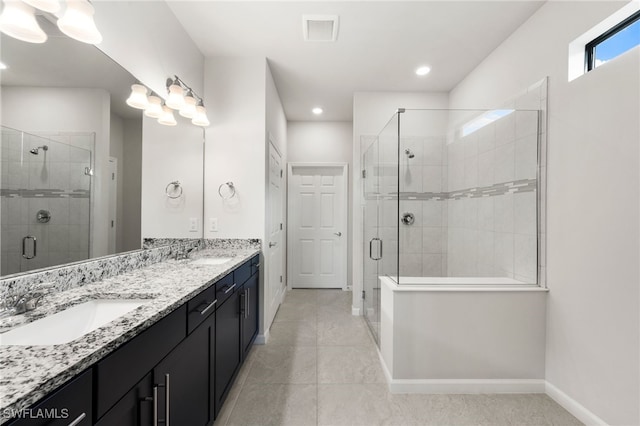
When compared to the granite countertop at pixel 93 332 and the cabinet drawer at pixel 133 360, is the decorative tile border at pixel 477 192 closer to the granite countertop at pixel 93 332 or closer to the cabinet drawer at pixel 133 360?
the granite countertop at pixel 93 332

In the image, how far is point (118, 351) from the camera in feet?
2.64

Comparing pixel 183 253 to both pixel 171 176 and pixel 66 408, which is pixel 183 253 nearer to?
pixel 171 176

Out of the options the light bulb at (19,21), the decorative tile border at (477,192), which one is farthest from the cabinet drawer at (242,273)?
the light bulb at (19,21)

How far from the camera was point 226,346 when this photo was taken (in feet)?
5.74

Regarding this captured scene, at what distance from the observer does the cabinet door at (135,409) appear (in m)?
0.79

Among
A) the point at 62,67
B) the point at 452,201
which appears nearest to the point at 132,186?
the point at 62,67

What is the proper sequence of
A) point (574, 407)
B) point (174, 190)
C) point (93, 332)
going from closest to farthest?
point (93, 332), point (574, 407), point (174, 190)

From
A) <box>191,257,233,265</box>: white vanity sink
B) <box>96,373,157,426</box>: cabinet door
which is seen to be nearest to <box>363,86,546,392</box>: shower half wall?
<box>191,257,233,265</box>: white vanity sink

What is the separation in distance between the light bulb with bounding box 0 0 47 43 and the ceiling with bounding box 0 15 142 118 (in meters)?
0.03

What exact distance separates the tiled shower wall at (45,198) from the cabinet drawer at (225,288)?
0.67 metres

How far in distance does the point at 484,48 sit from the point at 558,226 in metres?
1.74

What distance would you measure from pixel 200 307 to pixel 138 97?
55.0 inches

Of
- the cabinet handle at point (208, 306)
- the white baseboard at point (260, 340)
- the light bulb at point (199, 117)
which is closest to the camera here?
the cabinet handle at point (208, 306)

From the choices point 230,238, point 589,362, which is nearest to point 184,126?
point 230,238
